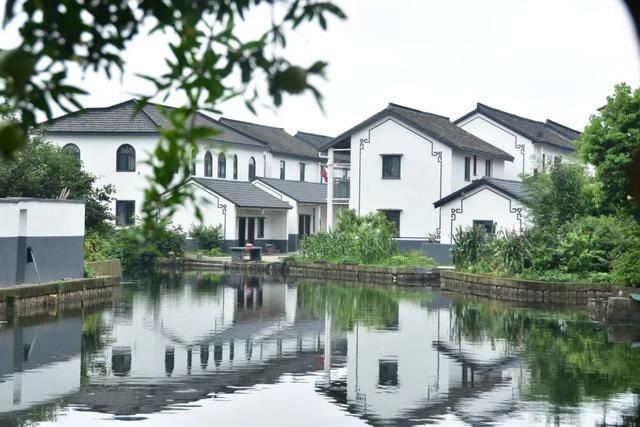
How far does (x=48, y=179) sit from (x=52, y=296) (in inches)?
320

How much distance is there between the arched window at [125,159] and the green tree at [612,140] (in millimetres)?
27293

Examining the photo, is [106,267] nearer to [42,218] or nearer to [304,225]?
[42,218]

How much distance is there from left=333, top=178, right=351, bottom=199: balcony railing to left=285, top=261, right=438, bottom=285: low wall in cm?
687

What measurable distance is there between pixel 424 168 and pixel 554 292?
16056mm

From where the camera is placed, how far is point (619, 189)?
2445 cm

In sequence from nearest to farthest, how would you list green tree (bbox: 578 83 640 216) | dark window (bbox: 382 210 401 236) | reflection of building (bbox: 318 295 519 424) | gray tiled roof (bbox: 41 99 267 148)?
reflection of building (bbox: 318 295 519 424) < green tree (bbox: 578 83 640 216) < dark window (bbox: 382 210 401 236) < gray tiled roof (bbox: 41 99 267 148)

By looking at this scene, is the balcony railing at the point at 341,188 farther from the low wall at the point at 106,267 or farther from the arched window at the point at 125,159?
the low wall at the point at 106,267

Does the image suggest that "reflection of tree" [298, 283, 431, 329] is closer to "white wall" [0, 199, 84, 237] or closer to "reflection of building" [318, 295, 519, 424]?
"reflection of building" [318, 295, 519, 424]

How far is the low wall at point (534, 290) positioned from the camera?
26609mm

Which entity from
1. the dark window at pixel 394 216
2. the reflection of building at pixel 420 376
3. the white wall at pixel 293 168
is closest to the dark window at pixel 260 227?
the white wall at pixel 293 168

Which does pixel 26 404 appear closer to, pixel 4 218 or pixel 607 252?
pixel 4 218

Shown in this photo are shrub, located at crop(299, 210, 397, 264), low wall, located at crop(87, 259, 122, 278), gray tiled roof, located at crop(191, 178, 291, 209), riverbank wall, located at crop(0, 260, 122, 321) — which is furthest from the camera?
gray tiled roof, located at crop(191, 178, 291, 209)

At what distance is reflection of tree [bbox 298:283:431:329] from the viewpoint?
72.5ft

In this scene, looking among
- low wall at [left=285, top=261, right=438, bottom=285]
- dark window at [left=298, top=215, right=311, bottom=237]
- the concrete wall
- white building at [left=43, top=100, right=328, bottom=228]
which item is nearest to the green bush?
white building at [left=43, top=100, right=328, bottom=228]
